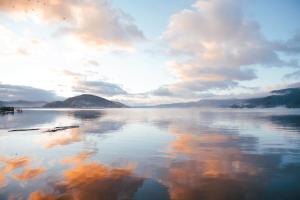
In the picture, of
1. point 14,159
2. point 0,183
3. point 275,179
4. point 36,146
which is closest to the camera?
point 0,183

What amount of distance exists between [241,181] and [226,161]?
7038 mm

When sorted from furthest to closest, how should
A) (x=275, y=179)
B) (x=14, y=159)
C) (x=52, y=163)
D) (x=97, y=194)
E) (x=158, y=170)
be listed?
(x=14, y=159) < (x=52, y=163) < (x=158, y=170) < (x=275, y=179) < (x=97, y=194)

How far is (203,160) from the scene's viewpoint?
26469 millimetres

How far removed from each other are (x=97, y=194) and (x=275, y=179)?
1333cm

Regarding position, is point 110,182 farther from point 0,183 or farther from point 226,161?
point 226,161

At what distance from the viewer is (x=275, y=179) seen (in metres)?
19.5

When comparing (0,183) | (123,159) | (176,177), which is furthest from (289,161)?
(0,183)

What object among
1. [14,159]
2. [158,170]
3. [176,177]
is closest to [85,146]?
[14,159]

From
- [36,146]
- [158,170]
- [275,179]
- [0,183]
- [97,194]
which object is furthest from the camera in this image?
[36,146]

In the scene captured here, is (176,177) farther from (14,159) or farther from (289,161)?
(14,159)

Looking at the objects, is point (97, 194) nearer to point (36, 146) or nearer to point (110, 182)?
point (110, 182)

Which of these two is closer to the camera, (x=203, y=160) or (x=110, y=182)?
(x=110, y=182)

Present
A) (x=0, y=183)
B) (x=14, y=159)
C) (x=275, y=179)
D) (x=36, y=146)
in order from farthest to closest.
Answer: (x=36, y=146) → (x=14, y=159) → (x=275, y=179) → (x=0, y=183)

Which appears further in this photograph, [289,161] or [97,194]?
[289,161]
